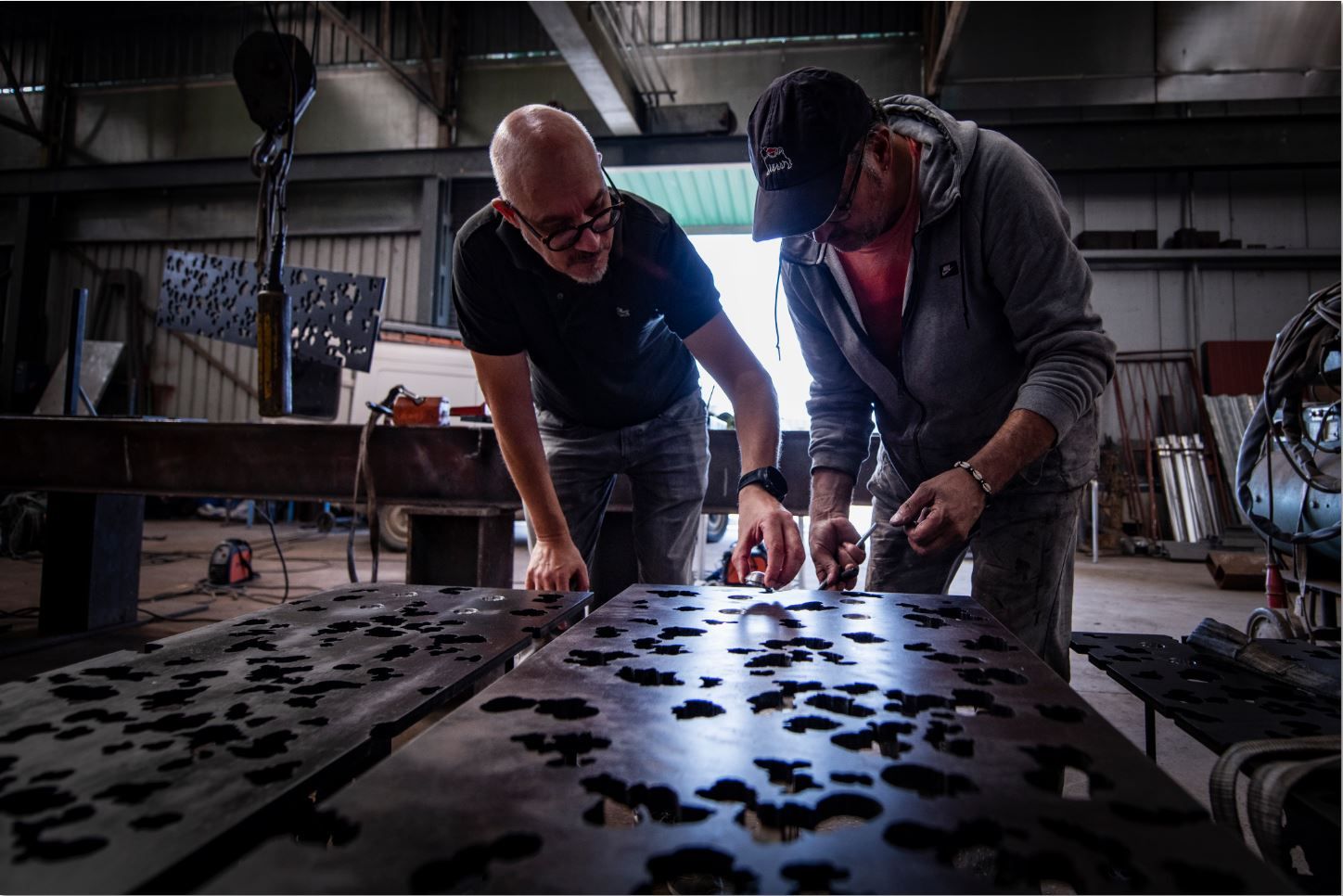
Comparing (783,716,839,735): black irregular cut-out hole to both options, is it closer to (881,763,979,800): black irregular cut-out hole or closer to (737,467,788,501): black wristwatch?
(881,763,979,800): black irregular cut-out hole

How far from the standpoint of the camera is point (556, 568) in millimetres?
1631

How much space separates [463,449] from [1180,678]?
6.41ft

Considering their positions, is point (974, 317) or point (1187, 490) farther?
point (1187, 490)

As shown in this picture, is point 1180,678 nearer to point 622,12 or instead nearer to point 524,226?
point 524,226

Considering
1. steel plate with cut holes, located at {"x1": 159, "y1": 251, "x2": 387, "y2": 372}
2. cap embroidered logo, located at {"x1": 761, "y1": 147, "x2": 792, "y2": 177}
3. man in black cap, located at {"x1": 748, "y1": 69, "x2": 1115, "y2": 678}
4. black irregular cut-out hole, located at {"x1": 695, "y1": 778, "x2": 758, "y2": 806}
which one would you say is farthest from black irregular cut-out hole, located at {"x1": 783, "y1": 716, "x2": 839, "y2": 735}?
steel plate with cut holes, located at {"x1": 159, "y1": 251, "x2": 387, "y2": 372}

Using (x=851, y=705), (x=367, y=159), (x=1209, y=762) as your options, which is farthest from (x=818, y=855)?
(x=367, y=159)

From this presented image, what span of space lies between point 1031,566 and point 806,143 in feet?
2.91

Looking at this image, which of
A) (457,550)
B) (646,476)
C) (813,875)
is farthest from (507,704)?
(457,550)

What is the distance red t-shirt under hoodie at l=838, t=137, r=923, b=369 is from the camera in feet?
4.92

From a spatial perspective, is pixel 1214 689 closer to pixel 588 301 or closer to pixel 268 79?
pixel 588 301

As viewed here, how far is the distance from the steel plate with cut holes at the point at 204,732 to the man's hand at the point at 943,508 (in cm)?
63

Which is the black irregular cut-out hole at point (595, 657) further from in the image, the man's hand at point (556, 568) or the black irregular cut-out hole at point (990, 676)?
the man's hand at point (556, 568)

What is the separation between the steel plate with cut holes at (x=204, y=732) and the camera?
48 centimetres

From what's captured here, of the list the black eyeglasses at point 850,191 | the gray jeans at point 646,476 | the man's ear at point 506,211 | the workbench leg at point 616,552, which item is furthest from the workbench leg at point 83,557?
the black eyeglasses at point 850,191
